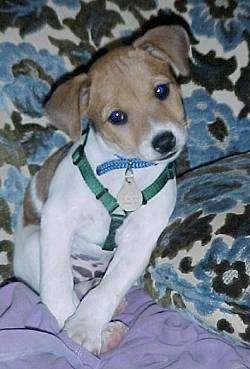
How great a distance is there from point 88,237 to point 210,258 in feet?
1.63

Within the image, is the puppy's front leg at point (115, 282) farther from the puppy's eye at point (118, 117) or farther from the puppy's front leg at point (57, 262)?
the puppy's eye at point (118, 117)

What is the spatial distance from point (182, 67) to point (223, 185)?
38 centimetres

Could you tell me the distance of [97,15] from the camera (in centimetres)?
277

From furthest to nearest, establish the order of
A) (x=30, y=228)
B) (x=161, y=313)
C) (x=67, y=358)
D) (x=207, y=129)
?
1. (x=207, y=129)
2. (x=30, y=228)
3. (x=161, y=313)
4. (x=67, y=358)

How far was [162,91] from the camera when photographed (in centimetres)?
234

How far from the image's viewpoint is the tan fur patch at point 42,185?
2.63m

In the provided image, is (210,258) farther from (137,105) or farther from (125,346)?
(137,105)

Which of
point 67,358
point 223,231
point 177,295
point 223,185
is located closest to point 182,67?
point 223,185

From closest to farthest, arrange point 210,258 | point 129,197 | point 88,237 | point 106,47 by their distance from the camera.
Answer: point 210,258 < point 129,197 < point 88,237 < point 106,47

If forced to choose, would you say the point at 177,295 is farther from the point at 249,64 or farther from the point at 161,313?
the point at 249,64

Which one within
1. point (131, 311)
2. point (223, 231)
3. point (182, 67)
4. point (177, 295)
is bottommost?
point (131, 311)

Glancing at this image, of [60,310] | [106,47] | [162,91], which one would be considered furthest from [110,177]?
[106,47]

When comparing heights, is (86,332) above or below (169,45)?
below

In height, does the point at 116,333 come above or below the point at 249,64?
below
